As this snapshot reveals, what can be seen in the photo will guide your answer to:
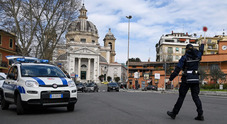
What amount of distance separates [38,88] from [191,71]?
4.31 m

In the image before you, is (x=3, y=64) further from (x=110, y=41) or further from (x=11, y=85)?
(x=110, y=41)

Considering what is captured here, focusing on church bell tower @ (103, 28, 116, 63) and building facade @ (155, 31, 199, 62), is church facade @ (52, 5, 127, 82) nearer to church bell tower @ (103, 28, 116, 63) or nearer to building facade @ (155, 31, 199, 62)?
church bell tower @ (103, 28, 116, 63)

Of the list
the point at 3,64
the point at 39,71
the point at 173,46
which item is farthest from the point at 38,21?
the point at 173,46

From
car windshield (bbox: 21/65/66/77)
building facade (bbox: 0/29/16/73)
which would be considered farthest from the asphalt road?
building facade (bbox: 0/29/16/73)

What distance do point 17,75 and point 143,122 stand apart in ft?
15.7

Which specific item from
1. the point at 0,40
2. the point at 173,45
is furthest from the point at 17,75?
the point at 173,45

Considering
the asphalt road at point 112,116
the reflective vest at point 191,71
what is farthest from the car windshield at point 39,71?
the reflective vest at point 191,71

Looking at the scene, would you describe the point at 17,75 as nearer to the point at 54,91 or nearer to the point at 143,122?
the point at 54,91

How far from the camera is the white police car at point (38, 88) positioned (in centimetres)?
810

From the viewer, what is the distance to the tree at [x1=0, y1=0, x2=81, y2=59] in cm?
3076

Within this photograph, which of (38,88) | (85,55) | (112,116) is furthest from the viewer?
(85,55)

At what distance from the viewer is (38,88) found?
→ 8.09 m

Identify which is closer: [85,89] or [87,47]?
[85,89]

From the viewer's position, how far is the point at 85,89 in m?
38.3
